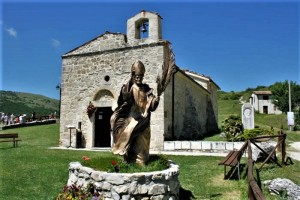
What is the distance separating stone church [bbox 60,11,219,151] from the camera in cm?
1519

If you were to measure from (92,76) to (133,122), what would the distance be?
1102cm

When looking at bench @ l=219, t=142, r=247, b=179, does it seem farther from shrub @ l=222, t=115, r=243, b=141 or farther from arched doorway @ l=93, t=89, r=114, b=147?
arched doorway @ l=93, t=89, r=114, b=147

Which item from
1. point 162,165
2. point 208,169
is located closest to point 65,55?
point 208,169

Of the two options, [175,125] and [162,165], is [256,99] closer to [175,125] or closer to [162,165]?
[175,125]

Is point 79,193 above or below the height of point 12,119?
below

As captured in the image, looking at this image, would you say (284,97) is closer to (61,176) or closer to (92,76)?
(92,76)

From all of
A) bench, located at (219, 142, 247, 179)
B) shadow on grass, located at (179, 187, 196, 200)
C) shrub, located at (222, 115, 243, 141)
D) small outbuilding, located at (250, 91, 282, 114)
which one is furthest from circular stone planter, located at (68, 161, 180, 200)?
small outbuilding, located at (250, 91, 282, 114)

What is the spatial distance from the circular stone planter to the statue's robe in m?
0.75

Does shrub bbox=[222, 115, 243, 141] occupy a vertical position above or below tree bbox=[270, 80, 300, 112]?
below

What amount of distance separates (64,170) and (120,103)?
4.12 meters

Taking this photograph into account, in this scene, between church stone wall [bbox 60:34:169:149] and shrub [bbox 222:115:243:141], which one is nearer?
church stone wall [bbox 60:34:169:149]

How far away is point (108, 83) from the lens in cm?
1639

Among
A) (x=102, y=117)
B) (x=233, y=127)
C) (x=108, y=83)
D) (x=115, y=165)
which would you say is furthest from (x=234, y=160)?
(x=102, y=117)

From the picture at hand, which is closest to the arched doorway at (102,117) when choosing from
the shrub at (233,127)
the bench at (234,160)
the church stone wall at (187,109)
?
the church stone wall at (187,109)
